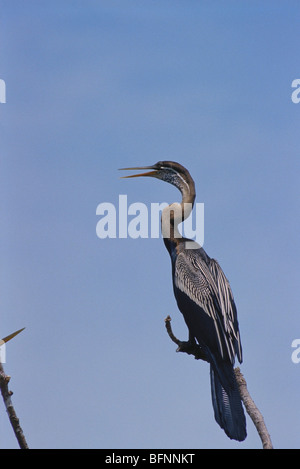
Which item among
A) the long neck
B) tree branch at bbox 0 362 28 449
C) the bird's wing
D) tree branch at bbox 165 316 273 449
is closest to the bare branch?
tree branch at bbox 165 316 273 449

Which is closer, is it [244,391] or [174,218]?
[244,391]

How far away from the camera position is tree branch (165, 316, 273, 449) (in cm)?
414

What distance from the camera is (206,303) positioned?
18.8 feet

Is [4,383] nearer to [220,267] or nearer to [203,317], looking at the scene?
[203,317]

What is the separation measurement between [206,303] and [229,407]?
100 cm

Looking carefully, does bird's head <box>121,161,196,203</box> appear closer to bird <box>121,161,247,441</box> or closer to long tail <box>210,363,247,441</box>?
bird <box>121,161,247,441</box>

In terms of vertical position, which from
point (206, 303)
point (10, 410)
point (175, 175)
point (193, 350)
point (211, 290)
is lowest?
point (10, 410)

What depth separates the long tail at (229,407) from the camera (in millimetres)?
4918

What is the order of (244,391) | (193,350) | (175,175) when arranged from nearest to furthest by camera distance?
(244,391), (193,350), (175,175)

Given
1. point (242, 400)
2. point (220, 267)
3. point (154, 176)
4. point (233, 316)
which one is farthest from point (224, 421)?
point (154, 176)

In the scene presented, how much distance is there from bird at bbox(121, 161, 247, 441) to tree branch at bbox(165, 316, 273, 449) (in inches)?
2.1

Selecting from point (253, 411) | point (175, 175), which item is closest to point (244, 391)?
point (253, 411)

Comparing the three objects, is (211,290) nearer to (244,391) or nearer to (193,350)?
(193,350)
